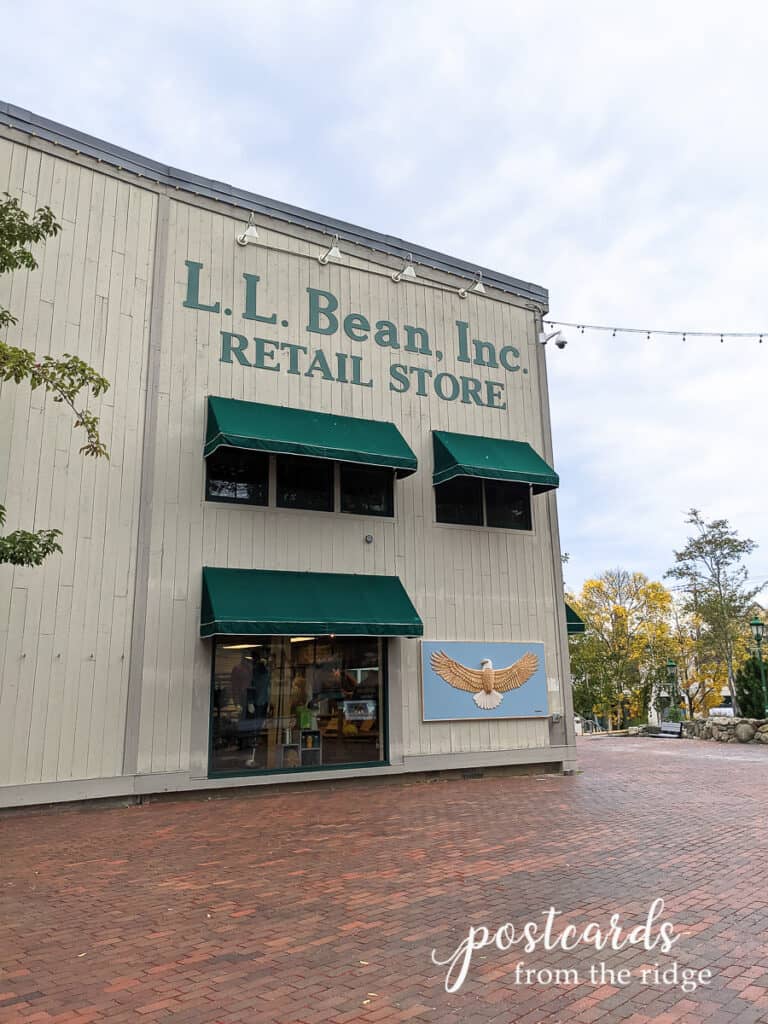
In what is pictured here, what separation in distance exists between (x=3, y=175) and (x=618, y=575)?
37342 mm

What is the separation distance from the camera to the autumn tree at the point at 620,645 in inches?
1491

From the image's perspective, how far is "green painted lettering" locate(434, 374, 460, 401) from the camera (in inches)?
585

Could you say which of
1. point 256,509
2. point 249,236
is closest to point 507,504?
point 256,509

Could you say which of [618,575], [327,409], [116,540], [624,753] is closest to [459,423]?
[327,409]

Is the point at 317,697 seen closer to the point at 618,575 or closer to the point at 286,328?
the point at 286,328

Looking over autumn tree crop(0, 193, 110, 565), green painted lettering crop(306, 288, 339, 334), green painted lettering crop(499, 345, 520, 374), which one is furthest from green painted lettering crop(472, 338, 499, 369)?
autumn tree crop(0, 193, 110, 565)

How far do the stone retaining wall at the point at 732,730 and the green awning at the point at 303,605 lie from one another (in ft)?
52.3

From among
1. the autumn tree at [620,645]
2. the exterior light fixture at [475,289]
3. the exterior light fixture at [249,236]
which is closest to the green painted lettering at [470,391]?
the exterior light fixture at [475,289]

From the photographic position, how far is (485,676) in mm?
13914

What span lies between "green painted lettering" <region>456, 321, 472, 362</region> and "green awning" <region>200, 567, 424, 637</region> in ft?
17.0

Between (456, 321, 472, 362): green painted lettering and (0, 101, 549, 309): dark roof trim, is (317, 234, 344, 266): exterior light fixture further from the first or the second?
(456, 321, 472, 362): green painted lettering

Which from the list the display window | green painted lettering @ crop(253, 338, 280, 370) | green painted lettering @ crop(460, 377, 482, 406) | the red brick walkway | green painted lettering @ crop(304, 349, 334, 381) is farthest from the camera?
green painted lettering @ crop(460, 377, 482, 406)

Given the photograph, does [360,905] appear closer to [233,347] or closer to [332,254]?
[233,347]

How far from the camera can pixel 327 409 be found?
13.5m
